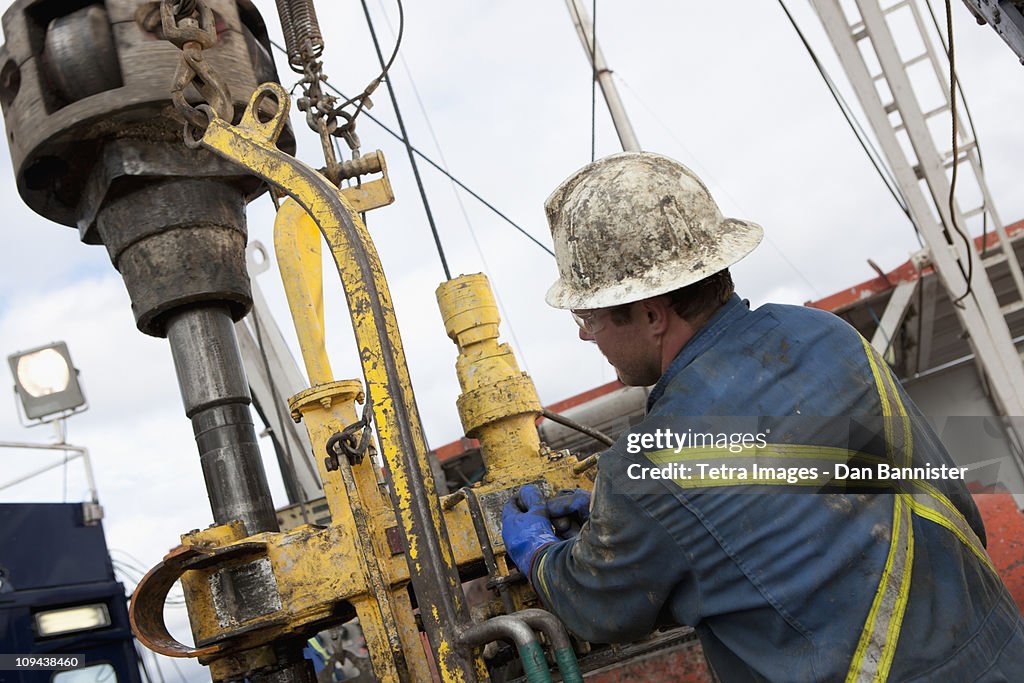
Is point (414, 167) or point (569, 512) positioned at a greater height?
point (414, 167)

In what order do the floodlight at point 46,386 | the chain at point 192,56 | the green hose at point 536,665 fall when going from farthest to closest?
the floodlight at point 46,386
the chain at point 192,56
the green hose at point 536,665

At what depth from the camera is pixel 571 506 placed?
2359mm

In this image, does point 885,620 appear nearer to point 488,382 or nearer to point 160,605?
point 488,382

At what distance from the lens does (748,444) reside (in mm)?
1682

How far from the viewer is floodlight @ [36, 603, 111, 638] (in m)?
4.27

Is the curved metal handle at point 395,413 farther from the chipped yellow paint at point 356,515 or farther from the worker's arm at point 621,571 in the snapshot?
the worker's arm at point 621,571

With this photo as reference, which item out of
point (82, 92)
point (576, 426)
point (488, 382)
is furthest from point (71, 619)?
point (576, 426)

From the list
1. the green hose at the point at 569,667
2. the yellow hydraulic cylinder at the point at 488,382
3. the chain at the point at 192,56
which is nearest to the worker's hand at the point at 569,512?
the green hose at the point at 569,667

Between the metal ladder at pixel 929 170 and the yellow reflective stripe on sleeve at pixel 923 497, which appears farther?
the metal ladder at pixel 929 170

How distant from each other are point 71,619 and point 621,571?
3.63 m

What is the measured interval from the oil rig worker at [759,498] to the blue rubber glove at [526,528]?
210mm

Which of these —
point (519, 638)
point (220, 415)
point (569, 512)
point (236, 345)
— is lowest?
point (519, 638)

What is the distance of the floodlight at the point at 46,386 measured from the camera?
16.7ft

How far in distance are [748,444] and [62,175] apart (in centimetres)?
286
